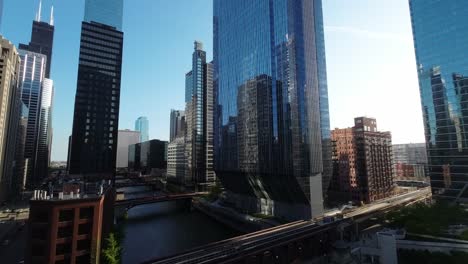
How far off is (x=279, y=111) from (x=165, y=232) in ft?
169

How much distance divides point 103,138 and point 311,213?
122936 millimetres

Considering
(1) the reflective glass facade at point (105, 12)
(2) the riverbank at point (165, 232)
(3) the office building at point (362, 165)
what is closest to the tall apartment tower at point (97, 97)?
(1) the reflective glass facade at point (105, 12)

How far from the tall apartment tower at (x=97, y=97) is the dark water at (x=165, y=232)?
47.6m

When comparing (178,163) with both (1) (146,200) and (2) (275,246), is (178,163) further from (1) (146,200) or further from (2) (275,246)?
(2) (275,246)

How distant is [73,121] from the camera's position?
463 ft

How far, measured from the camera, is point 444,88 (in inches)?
3280

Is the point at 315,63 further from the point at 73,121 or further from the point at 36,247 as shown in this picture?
the point at 73,121

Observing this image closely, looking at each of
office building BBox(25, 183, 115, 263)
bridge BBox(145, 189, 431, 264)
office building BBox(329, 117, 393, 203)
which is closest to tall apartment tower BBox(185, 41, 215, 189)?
office building BBox(329, 117, 393, 203)

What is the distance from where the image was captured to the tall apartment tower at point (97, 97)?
5591 inches

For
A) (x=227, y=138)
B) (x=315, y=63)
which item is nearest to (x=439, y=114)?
(x=315, y=63)

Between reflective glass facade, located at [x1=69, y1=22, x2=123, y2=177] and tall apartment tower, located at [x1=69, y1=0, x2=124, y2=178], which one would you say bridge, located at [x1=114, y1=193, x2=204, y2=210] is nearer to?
tall apartment tower, located at [x1=69, y1=0, x2=124, y2=178]

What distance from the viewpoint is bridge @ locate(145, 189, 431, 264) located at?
44031mm

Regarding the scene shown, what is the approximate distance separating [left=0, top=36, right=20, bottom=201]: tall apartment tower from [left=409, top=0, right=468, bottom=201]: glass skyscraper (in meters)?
149

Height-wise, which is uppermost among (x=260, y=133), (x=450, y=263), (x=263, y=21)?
(x=263, y=21)
